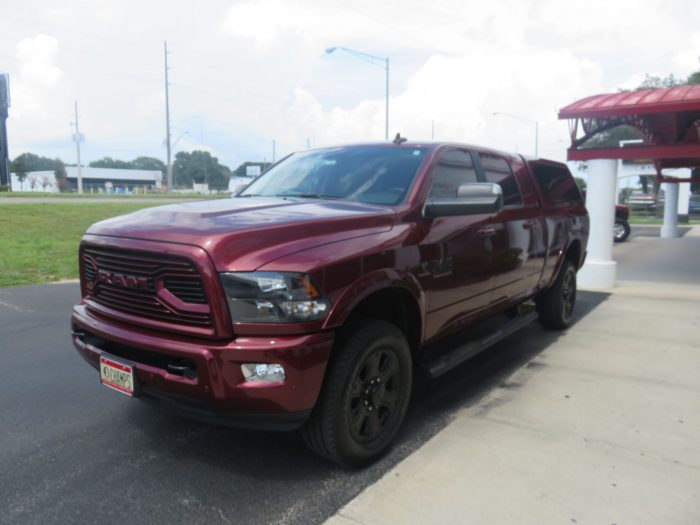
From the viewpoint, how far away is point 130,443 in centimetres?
340

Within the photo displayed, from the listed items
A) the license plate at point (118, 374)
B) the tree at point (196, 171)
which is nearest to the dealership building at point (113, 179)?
the tree at point (196, 171)

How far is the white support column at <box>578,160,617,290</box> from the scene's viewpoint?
8883 millimetres

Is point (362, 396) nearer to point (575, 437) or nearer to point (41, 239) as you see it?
point (575, 437)

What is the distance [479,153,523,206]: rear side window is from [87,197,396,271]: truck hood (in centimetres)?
156

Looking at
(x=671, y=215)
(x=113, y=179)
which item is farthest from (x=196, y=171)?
(x=671, y=215)

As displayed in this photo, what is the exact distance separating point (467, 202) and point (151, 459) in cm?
240

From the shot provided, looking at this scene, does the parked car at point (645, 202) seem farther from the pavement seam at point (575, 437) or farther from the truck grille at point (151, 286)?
the truck grille at point (151, 286)

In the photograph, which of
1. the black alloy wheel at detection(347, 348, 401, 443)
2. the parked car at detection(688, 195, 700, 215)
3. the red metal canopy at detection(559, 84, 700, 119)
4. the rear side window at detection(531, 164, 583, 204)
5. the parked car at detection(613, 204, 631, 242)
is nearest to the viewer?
the black alloy wheel at detection(347, 348, 401, 443)

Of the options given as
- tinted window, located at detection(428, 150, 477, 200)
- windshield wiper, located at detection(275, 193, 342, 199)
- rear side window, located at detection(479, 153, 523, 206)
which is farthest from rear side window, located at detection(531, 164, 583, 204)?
windshield wiper, located at detection(275, 193, 342, 199)

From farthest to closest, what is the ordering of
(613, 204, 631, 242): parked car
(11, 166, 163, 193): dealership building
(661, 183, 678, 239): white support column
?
1. (11, 166, 163, 193): dealership building
2. (661, 183, 678, 239): white support column
3. (613, 204, 631, 242): parked car

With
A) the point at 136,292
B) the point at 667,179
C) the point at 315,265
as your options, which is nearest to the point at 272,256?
the point at 315,265

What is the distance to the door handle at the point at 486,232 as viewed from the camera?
401 centimetres

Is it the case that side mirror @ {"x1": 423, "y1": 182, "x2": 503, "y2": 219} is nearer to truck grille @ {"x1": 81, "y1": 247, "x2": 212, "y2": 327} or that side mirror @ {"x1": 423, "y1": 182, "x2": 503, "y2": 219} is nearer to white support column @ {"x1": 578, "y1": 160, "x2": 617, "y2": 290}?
truck grille @ {"x1": 81, "y1": 247, "x2": 212, "y2": 327}

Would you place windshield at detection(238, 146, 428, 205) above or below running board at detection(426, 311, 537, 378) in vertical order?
above
